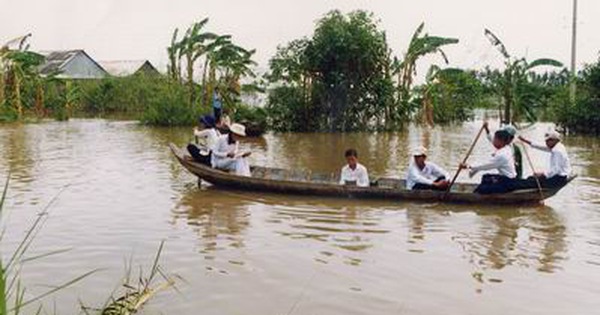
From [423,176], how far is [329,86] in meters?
15.3

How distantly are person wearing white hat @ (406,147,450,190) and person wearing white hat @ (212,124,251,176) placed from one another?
2631 millimetres

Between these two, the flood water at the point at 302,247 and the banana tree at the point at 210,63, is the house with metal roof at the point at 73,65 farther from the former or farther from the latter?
the flood water at the point at 302,247

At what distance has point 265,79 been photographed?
26266mm

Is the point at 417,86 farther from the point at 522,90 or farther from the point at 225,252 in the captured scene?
the point at 225,252

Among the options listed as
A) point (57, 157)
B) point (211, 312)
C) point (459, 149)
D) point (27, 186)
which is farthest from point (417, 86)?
point (211, 312)

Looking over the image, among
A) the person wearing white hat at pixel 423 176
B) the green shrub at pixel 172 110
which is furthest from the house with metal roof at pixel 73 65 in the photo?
the person wearing white hat at pixel 423 176

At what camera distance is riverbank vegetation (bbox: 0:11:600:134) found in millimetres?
23609

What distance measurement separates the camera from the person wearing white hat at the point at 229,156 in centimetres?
1041

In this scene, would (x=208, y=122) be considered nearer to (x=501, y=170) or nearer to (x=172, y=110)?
(x=501, y=170)

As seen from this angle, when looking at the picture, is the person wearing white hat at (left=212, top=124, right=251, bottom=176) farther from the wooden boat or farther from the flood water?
the flood water

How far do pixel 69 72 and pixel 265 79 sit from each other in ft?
73.3

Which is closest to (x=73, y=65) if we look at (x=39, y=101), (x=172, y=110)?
(x=39, y=101)

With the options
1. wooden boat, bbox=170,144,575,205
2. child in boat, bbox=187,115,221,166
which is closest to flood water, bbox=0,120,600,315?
wooden boat, bbox=170,144,575,205

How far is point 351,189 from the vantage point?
363 inches
